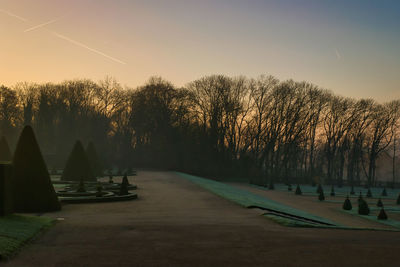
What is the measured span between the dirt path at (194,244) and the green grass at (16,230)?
0.30 meters

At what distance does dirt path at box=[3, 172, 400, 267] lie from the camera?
1066 centimetres

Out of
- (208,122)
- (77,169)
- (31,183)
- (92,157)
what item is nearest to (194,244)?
(31,183)

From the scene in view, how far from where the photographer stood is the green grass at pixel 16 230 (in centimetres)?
1112

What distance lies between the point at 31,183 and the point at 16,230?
7.75m

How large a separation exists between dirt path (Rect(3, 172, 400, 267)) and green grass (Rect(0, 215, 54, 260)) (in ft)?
0.99

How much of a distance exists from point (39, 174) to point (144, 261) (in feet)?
41.0

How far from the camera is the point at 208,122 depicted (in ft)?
279

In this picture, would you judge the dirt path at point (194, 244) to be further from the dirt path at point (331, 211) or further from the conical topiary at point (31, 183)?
the dirt path at point (331, 211)

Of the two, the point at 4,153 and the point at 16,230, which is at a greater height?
the point at 4,153

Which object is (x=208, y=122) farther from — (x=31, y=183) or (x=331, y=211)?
(x=31, y=183)

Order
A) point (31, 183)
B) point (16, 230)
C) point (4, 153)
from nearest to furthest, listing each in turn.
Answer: point (16, 230), point (31, 183), point (4, 153)

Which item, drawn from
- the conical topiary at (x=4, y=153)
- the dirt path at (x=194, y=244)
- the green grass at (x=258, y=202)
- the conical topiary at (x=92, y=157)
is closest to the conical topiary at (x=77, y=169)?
the conical topiary at (x=92, y=157)

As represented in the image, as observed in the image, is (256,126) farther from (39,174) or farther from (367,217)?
(39,174)

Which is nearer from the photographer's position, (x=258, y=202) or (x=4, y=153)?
(x=258, y=202)
